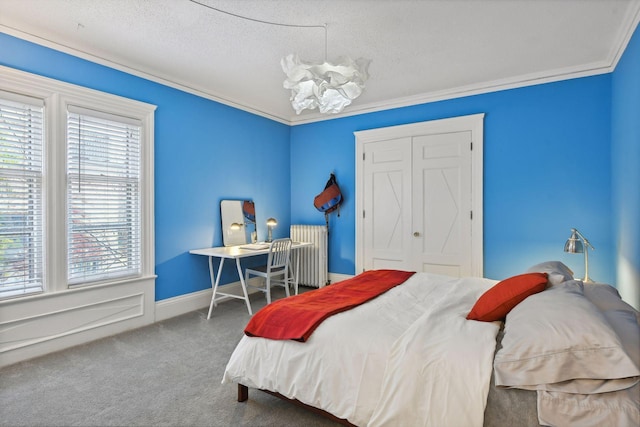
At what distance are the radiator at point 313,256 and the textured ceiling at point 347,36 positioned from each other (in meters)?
2.15

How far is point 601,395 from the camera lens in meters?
1.30

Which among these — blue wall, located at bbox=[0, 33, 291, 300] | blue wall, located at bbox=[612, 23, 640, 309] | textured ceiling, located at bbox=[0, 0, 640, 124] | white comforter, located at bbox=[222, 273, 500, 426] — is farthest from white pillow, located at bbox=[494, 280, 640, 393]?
blue wall, located at bbox=[0, 33, 291, 300]

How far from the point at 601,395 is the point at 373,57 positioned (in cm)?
305

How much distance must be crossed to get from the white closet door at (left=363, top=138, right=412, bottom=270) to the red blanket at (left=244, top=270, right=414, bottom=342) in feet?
6.45

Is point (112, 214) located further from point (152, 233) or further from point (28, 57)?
point (28, 57)

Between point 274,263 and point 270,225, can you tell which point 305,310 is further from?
point 270,225

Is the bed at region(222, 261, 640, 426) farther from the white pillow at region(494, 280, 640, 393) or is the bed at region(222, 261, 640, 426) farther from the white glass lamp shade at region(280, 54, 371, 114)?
the white glass lamp shade at region(280, 54, 371, 114)

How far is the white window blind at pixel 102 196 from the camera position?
3076mm

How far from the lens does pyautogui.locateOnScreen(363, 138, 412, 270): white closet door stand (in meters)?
4.62

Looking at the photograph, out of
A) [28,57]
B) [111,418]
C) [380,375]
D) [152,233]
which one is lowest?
[111,418]

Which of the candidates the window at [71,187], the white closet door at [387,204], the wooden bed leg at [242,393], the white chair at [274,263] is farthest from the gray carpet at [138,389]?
the white closet door at [387,204]

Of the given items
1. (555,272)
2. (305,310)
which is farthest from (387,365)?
(555,272)

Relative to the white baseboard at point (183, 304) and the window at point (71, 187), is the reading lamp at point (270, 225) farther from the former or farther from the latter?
the window at point (71, 187)

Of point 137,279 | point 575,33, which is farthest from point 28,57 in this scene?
point 575,33
